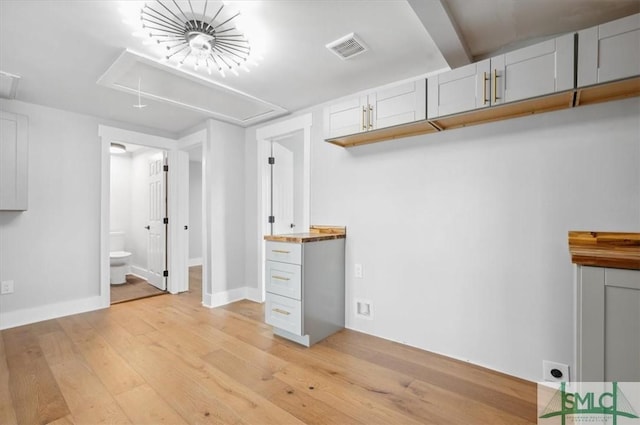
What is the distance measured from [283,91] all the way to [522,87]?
6.41 feet

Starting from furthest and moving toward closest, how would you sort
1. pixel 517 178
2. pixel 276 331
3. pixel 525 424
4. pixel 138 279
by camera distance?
pixel 138 279
pixel 276 331
pixel 517 178
pixel 525 424

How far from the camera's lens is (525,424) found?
1.59 meters

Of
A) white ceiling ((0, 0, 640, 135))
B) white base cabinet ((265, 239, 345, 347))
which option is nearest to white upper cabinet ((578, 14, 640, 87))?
white ceiling ((0, 0, 640, 135))

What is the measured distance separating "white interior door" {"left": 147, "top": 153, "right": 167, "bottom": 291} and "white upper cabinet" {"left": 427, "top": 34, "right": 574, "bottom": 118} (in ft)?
12.9

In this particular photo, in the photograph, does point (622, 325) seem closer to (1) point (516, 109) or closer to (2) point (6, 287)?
(1) point (516, 109)

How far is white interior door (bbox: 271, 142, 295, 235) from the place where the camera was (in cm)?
398

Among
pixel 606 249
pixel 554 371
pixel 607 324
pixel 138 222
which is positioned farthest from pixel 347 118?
pixel 138 222

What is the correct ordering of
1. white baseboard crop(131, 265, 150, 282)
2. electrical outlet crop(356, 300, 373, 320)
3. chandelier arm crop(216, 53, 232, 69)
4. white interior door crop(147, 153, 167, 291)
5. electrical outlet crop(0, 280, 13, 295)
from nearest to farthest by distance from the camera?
chandelier arm crop(216, 53, 232, 69), electrical outlet crop(356, 300, 373, 320), electrical outlet crop(0, 280, 13, 295), white interior door crop(147, 153, 167, 291), white baseboard crop(131, 265, 150, 282)

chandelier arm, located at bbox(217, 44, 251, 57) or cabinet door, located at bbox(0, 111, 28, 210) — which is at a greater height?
chandelier arm, located at bbox(217, 44, 251, 57)

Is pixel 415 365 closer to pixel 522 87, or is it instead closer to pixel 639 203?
pixel 639 203

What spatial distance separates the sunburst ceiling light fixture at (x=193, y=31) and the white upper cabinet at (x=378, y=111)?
2.89 feet

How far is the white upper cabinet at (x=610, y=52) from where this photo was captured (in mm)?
1456

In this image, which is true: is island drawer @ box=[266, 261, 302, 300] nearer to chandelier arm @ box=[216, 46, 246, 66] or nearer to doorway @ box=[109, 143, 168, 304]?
chandelier arm @ box=[216, 46, 246, 66]

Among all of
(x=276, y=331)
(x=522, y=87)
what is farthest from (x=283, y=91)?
(x=276, y=331)
